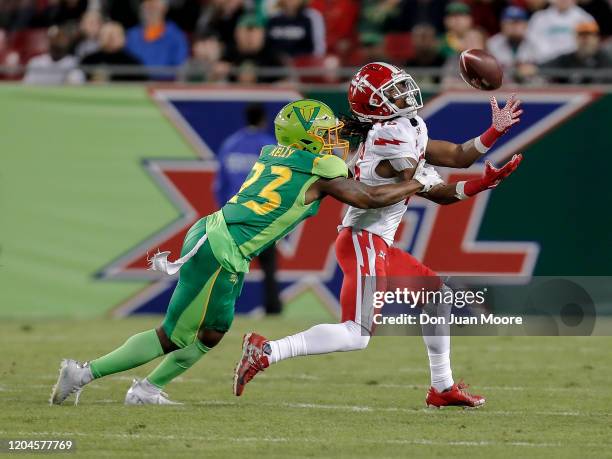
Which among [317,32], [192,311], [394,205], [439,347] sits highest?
[394,205]

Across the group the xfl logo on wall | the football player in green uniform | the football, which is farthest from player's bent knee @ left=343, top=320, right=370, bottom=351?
the xfl logo on wall

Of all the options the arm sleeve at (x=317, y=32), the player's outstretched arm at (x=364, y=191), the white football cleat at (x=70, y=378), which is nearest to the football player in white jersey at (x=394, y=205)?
the player's outstretched arm at (x=364, y=191)

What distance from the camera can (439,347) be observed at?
7699 millimetres

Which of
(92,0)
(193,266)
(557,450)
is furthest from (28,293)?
(557,450)

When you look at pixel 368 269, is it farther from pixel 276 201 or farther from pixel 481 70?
pixel 481 70

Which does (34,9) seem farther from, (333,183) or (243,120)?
(333,183)

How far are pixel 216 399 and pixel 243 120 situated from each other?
17.1 feet

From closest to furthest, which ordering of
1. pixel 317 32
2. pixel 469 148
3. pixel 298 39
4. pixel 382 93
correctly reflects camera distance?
1. pixel 382 93
2. pixel 469 148
3. pixel 298 39
4. pixel 317 32

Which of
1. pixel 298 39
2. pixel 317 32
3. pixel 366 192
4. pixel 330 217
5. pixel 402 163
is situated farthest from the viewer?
pixel 317 32

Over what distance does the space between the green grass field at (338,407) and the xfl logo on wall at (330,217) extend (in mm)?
1480

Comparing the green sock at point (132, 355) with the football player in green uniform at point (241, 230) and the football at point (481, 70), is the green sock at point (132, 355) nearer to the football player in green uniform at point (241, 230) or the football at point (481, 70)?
the football player in green uniform at point (241, 230)

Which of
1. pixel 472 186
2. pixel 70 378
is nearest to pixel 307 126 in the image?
pixel 472 186

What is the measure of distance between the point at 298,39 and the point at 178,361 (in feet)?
24.2

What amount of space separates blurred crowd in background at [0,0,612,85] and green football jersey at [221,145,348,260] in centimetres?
542
